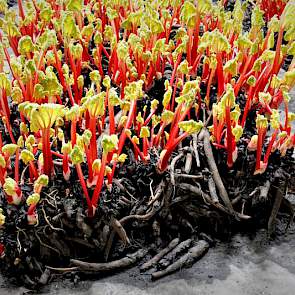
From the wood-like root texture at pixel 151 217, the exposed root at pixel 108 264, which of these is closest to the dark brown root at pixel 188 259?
the wood-like root texture at pixel 151 217

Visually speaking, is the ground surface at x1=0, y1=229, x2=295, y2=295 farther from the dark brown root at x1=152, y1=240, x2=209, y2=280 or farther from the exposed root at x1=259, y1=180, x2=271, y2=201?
the exposed root at x1=259, y1=180, x2=271, y2=201

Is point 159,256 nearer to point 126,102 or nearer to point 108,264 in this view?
point 108,264

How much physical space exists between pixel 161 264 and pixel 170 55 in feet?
3.60

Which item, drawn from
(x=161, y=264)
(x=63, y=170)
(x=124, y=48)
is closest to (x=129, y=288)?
(x=161, y=264)

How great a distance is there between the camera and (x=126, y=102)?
5.34ft

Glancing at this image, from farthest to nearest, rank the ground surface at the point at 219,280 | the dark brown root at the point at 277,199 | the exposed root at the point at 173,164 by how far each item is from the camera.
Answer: the dark brown root at the point at 277,199 → the exposed root at the point at 173,164 → the ground surface at the point at 219,280

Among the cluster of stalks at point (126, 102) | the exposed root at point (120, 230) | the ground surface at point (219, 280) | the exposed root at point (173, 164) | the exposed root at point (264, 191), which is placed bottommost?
the ground surface at point (219, 280)

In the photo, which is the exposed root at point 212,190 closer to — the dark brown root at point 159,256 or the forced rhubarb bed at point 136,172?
the forced rhubarb bed at point 136,172

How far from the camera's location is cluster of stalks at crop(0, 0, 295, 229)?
1437mm

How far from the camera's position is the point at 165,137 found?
1.74 meters

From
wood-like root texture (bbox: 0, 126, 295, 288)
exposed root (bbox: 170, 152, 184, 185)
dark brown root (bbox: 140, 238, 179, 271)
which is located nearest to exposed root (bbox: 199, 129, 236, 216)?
wood-like root texture (bbox: 0, 126, 295, 288)

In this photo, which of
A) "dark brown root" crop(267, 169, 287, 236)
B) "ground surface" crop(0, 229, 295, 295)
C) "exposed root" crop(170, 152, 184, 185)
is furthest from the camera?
"dark brown root" crop(267, 169, 287, 236)

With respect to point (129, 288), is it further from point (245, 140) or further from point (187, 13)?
point (187, 13)

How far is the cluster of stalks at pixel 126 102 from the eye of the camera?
4.71 feet
